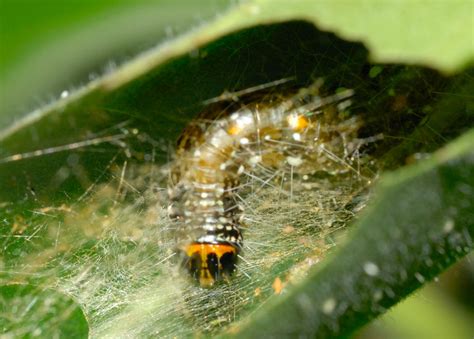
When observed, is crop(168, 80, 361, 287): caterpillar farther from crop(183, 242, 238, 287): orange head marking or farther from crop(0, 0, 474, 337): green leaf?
crop(0, 0, 474, 337): green leaf

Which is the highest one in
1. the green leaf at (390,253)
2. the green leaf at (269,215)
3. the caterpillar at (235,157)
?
the caterpillar at (235,157)

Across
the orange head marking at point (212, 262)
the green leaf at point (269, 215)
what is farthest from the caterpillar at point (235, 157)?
the green leaf at point (269, 215)

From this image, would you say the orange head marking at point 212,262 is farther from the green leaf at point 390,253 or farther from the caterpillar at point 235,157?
the green leaf at point 390,253

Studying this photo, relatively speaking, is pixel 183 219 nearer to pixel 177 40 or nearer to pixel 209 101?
pixel 209 101

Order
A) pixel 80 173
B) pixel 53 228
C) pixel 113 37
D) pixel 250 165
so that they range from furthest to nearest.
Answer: pixel 113 37 < pixel 250 165 < pixel 53 228 < pixel 80 173

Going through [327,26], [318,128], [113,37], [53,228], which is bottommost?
[327,26]

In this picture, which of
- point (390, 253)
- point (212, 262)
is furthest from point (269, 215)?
point (390, 253)

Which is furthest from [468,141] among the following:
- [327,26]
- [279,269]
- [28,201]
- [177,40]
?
[28,201]

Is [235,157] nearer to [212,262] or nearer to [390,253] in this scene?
[212,262]
